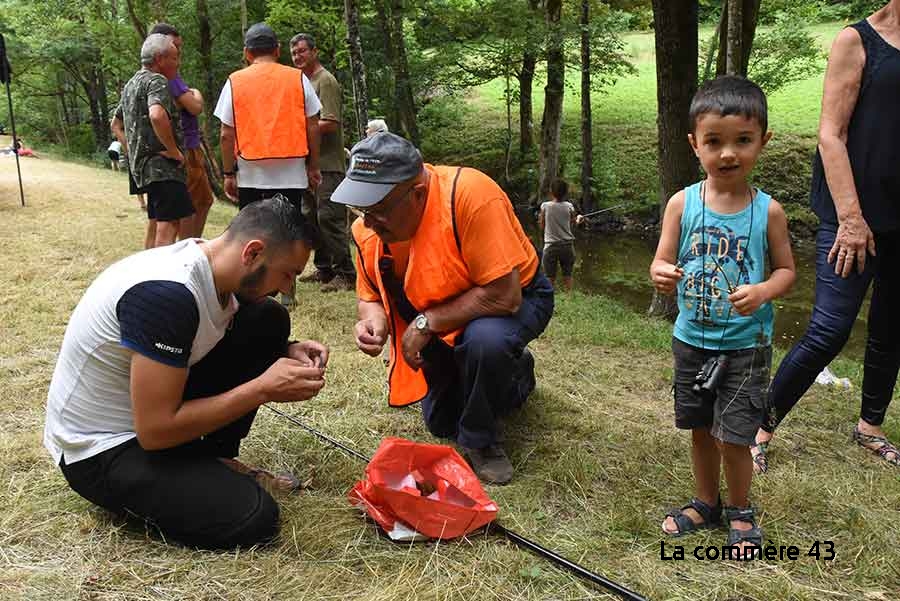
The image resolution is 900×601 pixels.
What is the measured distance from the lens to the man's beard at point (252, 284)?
2012 mm

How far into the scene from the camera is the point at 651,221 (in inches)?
578

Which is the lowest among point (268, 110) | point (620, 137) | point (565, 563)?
point (620, 137)

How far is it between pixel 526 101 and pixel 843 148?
16.0m

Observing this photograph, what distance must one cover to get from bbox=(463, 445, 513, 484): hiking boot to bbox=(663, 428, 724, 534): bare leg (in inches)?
24.8

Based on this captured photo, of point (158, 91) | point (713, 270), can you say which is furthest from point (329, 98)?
point (713, 270)

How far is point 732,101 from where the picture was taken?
1.95m

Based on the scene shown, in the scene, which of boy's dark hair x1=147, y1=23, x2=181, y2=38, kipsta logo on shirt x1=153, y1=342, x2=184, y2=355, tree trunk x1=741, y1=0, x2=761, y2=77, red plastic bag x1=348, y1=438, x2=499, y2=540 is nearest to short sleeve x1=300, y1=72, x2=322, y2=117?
boy's dark hair x1=147, y1=23, x2=181, y2=38

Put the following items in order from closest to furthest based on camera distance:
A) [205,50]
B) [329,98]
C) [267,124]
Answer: [267,124]
[329,98]
[205,50]

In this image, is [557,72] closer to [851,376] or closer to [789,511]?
[851,376]

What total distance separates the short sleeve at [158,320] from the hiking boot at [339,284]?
11.8 ft

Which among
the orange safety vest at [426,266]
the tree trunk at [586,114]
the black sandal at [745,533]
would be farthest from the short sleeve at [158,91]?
the tree trunk at [586,114]

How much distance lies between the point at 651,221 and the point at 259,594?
13.9 metres

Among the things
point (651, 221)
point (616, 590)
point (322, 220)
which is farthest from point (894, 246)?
point (651, 221)

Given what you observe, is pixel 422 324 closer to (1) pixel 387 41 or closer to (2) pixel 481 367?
(2) pixel 481 367
